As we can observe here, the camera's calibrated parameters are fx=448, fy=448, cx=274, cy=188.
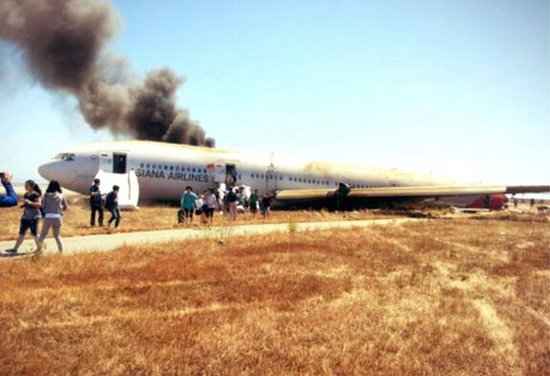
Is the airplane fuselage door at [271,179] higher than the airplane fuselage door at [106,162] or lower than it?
lower

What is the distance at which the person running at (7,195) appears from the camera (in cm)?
785

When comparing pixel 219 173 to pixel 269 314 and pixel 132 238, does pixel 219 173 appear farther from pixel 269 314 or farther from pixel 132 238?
pixel 269 314

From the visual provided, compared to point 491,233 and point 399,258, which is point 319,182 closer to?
point 491,233

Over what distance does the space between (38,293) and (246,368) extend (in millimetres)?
4171

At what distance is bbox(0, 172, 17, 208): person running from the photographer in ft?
25.7

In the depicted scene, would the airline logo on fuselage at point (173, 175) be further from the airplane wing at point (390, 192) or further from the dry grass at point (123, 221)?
the airplane wing at point (390, 192)

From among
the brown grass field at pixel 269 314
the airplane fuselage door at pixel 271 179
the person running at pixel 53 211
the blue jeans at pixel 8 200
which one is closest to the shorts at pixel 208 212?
the brown grass field at pixel 269 314

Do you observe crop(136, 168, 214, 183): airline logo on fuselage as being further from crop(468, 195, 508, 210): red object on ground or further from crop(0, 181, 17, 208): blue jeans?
crop(468, 195, 508, 210): red object on ground

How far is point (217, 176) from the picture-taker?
3109 centimetres

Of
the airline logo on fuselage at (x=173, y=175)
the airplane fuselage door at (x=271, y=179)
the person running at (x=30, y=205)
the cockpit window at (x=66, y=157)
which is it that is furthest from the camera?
the airplane fuselage door at (x=271, y=179)

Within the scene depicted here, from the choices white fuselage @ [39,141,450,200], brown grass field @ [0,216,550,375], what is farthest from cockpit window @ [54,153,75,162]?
brown grass field @ [0,216,550,375]

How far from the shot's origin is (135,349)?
214 inches

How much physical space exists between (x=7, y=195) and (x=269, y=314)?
5.16m

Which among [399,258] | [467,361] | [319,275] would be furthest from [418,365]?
[399,258]
